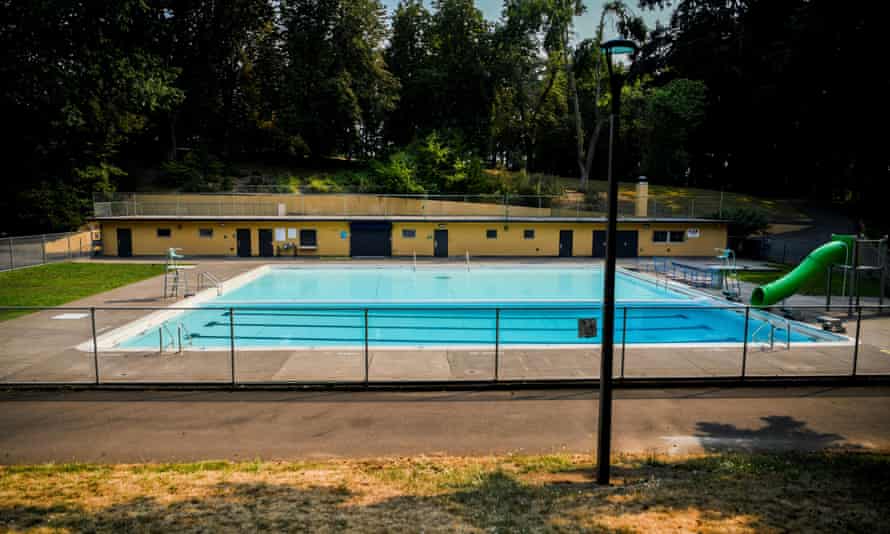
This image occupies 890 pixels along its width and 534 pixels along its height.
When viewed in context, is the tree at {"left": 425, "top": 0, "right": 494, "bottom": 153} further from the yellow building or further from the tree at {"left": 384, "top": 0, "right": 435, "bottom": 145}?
the yellow building

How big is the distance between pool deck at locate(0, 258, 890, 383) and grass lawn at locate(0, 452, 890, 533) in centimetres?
419

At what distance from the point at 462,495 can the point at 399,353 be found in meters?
7.83

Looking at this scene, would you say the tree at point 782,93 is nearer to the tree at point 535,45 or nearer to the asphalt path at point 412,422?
the tree at point 535,45

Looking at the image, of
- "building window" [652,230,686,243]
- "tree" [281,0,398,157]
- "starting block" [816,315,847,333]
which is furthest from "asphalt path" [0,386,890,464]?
"tree" [281,0,398,157]

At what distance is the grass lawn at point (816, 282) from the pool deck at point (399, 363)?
29.8 feet

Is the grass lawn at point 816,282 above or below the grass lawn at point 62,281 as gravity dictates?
above

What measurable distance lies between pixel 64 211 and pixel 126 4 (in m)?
13.1

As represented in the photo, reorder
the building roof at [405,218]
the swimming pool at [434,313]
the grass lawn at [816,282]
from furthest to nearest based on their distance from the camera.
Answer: the building roof at [405,218], the grass lawn at [816,282], the swimming pool at [434,313]

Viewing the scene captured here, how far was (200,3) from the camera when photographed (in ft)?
173

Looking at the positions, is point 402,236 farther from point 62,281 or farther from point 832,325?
point 832,325

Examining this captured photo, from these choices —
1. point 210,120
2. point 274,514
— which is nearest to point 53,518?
point 274,514

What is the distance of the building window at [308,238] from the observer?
36688mm

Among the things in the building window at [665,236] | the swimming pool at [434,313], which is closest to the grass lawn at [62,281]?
the swimming pool at [434,313]

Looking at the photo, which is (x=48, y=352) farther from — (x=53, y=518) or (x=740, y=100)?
(x=740, y=100)
